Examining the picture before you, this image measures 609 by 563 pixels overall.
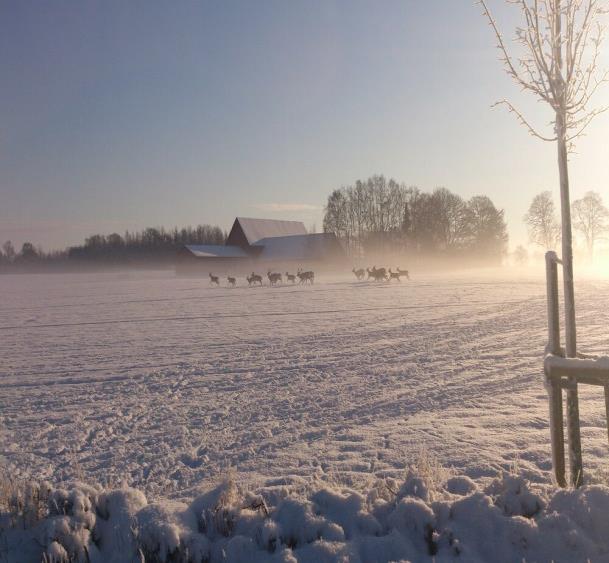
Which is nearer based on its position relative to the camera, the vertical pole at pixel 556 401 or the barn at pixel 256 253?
the vertical pole at pixel 556 401

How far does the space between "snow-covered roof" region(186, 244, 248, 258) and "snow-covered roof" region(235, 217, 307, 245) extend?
2.60m

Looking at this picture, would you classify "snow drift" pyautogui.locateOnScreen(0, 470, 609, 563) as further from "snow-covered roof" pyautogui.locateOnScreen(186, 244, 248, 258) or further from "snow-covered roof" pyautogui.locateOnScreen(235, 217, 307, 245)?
"snow-covered roof" pyautogui.locateOnScreen(235, 217, 307, 245)

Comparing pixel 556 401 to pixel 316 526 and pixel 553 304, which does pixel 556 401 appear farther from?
pixel 316 526

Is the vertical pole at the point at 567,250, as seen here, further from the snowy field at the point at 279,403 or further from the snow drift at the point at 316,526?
the snowy field at the point at 279,403

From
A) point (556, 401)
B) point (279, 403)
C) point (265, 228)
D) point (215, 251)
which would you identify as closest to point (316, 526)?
point (556, 401)

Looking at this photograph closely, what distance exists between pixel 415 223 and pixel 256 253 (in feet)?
82.9

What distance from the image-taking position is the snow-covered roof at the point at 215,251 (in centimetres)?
5734

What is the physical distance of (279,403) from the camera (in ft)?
20.9

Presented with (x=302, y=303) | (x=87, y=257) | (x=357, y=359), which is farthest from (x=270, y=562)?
(x=87, y=257)

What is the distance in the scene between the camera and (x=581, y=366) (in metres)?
3.04

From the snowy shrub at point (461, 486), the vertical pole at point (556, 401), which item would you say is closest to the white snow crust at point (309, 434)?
the snowy shrub at point (461, 486)

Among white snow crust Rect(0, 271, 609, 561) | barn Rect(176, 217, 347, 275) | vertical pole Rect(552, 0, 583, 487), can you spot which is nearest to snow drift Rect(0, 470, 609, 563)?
white snow crust Rect(0, 271, 609, 561)

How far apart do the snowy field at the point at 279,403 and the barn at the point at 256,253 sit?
4469 cm

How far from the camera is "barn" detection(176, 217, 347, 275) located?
5747cm
